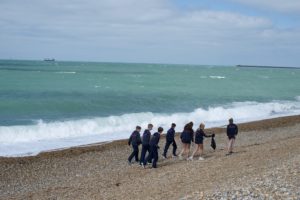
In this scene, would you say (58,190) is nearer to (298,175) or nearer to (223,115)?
(298,175)

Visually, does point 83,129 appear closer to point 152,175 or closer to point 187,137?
point 187,137

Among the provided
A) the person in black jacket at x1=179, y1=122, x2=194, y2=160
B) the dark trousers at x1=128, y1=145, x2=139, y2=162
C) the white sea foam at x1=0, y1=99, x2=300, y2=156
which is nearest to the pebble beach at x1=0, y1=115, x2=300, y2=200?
the dark trousers at x1=128, y1=145, x2=139, y2=162

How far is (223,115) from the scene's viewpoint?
1510 inches

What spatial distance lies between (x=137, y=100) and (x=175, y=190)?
121 ft

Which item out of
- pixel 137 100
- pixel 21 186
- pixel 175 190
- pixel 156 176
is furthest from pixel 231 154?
pixel 137 100

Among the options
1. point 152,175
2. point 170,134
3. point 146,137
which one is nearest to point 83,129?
point 170,134

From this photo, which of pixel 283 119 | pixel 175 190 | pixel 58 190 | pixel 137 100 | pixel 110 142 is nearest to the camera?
pixel 175 190

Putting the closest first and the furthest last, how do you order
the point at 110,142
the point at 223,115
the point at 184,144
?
the point at 184,144 → the point at 110,142 → the point at 223,115

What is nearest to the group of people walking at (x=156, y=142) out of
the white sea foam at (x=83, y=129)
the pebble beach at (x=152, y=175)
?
the pebble beach at (x=152, y=175)

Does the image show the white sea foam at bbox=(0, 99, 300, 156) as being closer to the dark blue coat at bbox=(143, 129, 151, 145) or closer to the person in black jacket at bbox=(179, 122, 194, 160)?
the dark blue coat at bbox=(143, 129, 151, 145)

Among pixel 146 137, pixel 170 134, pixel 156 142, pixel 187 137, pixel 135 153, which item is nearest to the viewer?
pixel 156 142

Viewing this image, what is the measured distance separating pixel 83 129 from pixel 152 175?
14.6 meters

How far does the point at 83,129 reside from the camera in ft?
95.1

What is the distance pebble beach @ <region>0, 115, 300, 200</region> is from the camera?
1067 centimetres
